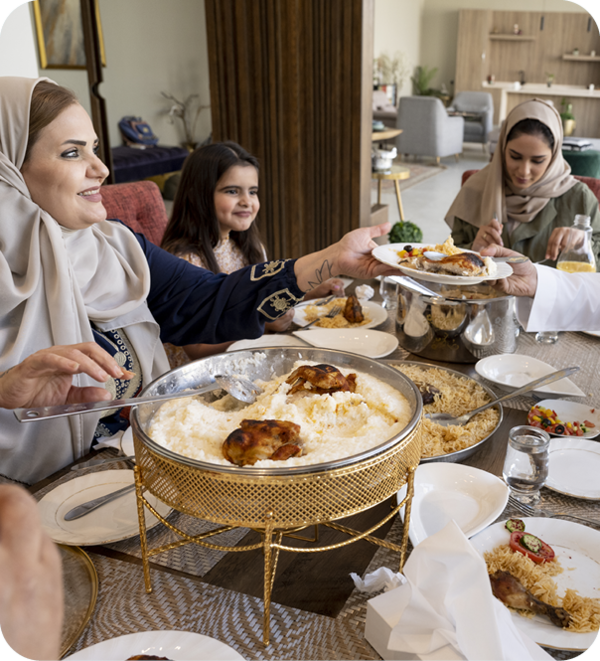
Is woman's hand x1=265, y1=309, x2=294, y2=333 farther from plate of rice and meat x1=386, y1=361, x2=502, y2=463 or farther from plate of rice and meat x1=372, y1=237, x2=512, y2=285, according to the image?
plate of rice and meat x1=386, y1=361, x2=502, y2=463

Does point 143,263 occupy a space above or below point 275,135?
below

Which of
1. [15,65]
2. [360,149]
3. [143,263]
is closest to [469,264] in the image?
[143,263]

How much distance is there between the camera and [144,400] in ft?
2.34

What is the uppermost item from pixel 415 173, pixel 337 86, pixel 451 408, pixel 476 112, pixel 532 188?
pixel 337 86


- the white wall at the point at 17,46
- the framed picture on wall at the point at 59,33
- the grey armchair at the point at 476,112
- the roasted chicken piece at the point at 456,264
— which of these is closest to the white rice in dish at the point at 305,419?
the roasted chicken piece at the point at 456,264

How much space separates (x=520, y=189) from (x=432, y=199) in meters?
4.97

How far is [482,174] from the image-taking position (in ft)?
8.80

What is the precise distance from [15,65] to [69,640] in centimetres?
185

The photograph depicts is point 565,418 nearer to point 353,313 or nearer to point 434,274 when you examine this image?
point 434,274

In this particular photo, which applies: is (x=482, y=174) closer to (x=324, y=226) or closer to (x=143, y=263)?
(x=324, y=226)

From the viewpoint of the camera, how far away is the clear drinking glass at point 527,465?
2.89 ft

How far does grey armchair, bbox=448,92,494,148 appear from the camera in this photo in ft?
34.5

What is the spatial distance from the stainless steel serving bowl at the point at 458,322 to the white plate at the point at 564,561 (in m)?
0.54

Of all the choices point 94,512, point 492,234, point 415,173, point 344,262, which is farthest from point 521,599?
point 415,173
